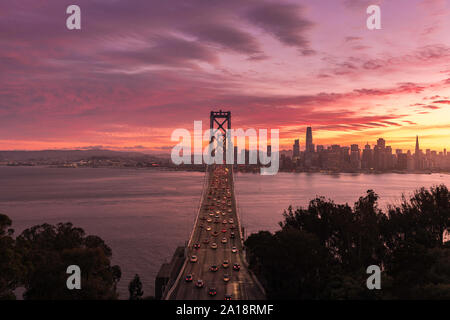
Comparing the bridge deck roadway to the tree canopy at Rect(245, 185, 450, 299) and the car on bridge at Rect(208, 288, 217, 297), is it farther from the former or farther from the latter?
the tree canopy at Rect(245, 185, 450, 299)

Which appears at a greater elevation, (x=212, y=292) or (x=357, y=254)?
(x=357, y=254)

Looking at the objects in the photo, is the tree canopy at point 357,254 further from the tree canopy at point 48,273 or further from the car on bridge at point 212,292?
the tree canopy at point 48,273

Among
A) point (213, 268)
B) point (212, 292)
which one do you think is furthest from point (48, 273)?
point (213, 268)

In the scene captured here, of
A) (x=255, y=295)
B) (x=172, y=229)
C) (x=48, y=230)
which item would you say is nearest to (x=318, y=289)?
(x=255, y=295)

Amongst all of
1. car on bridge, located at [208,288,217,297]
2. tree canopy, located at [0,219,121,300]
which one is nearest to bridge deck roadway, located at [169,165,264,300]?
car on bridge, located at [208,288,217,297]

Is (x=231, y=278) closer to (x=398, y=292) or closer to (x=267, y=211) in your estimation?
(x=398, y=292)

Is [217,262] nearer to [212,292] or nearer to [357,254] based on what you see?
[212,292]

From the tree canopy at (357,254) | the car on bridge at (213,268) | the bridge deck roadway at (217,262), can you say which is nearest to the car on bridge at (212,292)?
the bridge deck roadway at (217,262)
